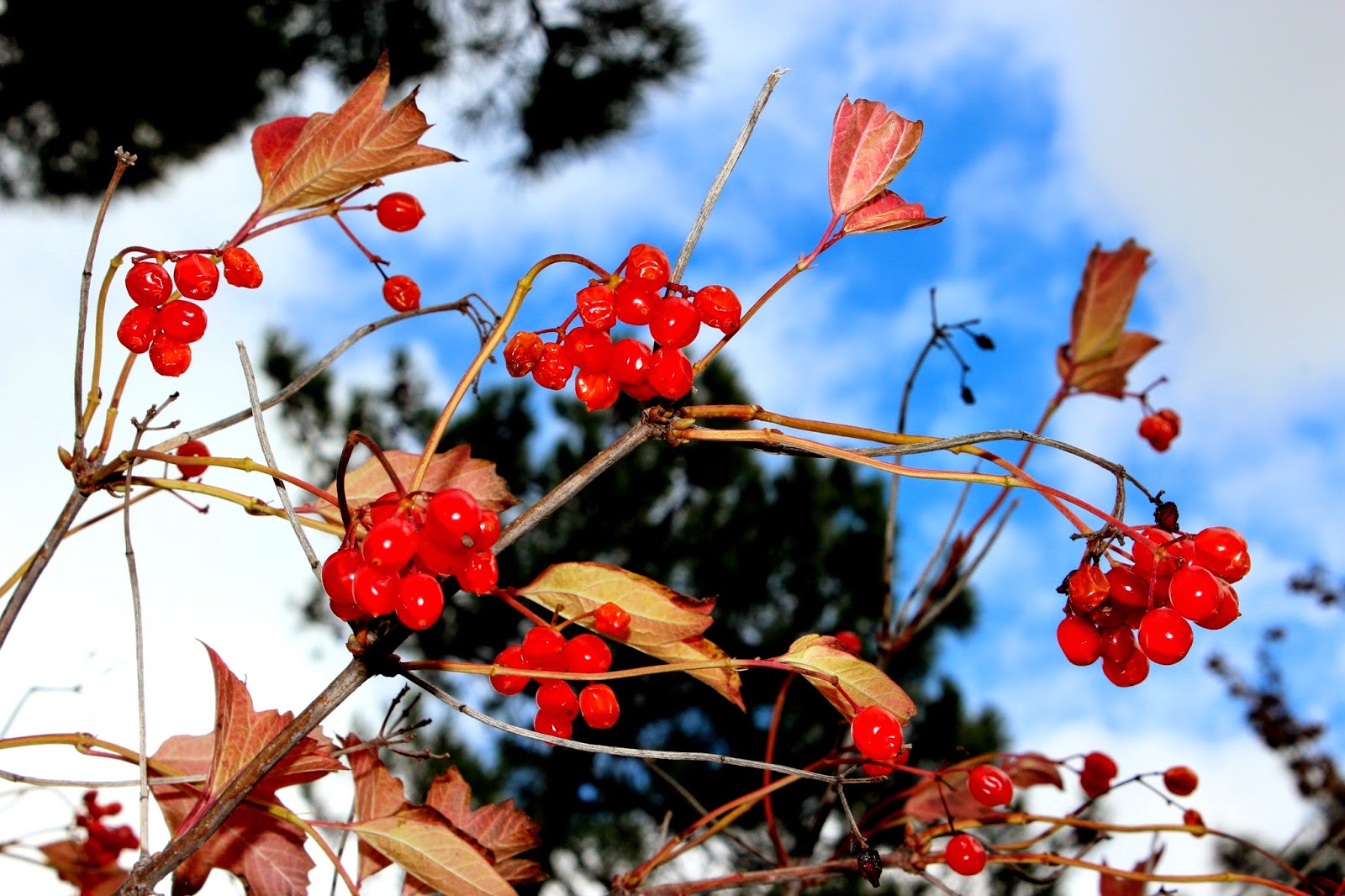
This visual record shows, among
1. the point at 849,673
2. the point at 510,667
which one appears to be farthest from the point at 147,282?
the point at 849,673

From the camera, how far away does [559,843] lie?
127 inches

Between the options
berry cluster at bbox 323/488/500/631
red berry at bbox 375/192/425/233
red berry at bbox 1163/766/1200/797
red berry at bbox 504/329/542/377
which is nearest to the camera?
berry cluster at bbox 323/488/500/631

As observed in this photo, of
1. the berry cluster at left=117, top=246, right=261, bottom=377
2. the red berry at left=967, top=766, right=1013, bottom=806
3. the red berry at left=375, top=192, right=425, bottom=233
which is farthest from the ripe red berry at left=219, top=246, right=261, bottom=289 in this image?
the red berry at left=967, top=766, right=1013, bottom=806

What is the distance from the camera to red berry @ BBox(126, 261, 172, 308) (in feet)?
1.33

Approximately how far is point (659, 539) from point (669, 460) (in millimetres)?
328

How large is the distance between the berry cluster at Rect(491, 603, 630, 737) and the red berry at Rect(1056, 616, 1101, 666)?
0.19 meters

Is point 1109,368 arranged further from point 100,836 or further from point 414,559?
point 100,836

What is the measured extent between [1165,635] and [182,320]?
429 mm

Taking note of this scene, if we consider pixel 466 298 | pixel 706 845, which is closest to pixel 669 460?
pixel 706 845

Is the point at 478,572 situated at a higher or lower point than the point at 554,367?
lower

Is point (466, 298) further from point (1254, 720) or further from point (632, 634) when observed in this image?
point (1254, 720)

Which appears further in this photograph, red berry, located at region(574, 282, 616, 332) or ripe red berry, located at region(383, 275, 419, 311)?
ripe red berry, located at region(383, 275, 419, 311)

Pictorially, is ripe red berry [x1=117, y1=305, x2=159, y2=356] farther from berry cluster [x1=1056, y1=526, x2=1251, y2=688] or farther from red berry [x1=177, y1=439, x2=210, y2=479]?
berry cluster [x1=1056, y1=526, x2=1251, y2=688]

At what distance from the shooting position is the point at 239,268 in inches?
16.3
